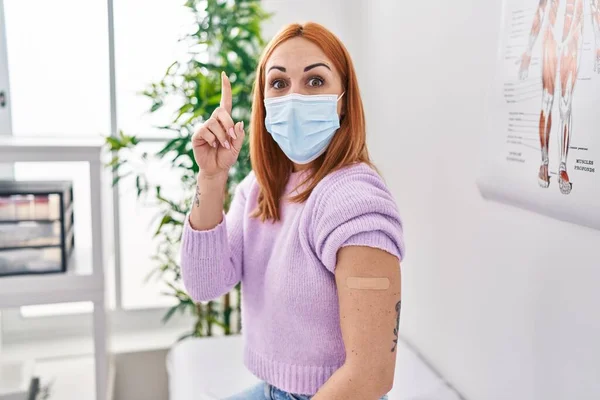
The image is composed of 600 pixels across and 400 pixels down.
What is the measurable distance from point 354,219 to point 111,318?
1.67 m

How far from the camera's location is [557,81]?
113cm

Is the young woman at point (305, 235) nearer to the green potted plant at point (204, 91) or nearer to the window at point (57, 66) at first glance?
the green potted plant at point (204, 91)

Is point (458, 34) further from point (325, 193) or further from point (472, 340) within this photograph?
point (472, 340)

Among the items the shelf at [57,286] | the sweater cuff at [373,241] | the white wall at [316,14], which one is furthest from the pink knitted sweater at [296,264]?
the white wall at [316,14]

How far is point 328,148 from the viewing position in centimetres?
120

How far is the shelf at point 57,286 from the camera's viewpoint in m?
1.76

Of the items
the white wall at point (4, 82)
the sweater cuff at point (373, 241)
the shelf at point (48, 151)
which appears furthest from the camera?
the white wall at point (4, 82)

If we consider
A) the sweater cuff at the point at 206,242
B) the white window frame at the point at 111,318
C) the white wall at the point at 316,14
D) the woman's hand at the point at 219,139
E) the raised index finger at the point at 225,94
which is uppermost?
the white wall at the point at 316,14

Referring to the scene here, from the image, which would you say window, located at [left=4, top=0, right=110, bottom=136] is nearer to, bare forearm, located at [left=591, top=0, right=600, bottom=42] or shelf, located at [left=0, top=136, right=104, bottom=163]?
shelf, located at [left=0, top=136, right=104, bottom=163]

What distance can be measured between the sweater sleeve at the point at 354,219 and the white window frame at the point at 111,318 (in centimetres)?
110

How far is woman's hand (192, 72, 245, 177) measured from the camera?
1.16 m

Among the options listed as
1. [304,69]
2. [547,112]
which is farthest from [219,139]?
[547,112]

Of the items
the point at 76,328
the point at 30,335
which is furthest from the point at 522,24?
the point at 30,335

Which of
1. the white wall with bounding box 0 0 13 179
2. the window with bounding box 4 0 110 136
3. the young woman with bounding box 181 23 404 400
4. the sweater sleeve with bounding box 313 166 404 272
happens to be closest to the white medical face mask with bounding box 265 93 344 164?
the young woman with bounding box 181 23 404 400
